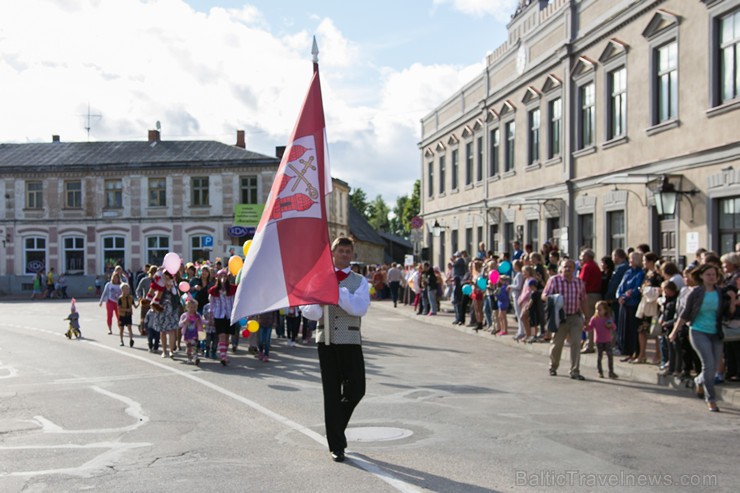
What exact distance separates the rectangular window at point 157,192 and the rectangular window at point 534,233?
30.4m

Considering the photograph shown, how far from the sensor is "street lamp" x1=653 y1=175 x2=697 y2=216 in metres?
17.8

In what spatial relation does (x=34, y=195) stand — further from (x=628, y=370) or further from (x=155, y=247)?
(x=628, y=370)

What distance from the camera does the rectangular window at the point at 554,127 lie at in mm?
25641

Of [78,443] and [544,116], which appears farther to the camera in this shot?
[544,116]

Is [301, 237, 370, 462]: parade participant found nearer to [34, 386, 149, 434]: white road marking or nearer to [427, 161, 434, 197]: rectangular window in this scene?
[34, 386, 149, 434]: white road marking

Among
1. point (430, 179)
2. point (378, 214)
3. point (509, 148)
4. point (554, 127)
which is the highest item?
point (378, 214)

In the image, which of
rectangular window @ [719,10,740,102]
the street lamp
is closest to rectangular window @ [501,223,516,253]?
the street lamp

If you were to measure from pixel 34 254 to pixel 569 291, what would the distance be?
1834 inches

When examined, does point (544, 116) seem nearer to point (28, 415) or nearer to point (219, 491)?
point (28, 415)

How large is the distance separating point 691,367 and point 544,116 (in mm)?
A: 15939

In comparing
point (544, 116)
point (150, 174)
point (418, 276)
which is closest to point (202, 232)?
point (150, 174)

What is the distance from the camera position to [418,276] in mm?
28500

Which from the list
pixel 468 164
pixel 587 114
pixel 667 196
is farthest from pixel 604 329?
pixel 468 164

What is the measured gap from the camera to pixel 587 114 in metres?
23.6
